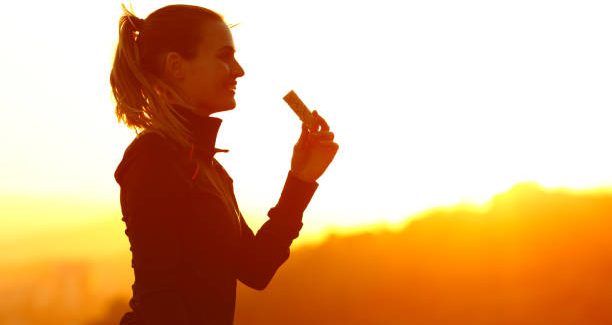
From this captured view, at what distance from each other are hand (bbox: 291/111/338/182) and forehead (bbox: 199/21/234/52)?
1.64 feet

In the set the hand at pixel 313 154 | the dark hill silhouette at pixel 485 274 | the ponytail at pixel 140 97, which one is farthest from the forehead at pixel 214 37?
the dark hill silhouette at pixel 485 274

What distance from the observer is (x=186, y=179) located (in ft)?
9.76

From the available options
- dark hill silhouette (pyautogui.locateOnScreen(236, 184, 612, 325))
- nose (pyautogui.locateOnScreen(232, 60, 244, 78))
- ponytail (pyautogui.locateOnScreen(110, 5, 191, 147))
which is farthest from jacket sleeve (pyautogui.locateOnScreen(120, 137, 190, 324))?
dark hill silhouette (pyautogui.locateOnScreen(236, 184, 612, 325))

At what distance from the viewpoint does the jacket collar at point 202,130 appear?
322 centimetres

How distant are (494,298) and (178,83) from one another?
15256mm

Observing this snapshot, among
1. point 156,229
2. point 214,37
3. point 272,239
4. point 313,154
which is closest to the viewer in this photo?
point 156,229

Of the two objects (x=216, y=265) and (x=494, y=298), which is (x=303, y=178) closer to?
(x=216, y=265)

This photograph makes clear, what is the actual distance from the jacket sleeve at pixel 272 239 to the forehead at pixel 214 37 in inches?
23.1

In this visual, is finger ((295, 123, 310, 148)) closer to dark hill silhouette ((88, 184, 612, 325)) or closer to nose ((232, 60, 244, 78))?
nose ((232, 60, 244, 78))

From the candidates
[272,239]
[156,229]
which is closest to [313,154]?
[272,239]

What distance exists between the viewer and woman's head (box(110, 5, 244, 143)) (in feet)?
10.5

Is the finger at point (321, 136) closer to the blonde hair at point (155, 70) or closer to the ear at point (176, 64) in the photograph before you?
the blonde hair at point (155, 70)

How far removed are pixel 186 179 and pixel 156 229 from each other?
201 mm

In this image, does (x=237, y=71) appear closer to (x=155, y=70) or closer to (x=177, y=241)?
(x=155, y=70)
